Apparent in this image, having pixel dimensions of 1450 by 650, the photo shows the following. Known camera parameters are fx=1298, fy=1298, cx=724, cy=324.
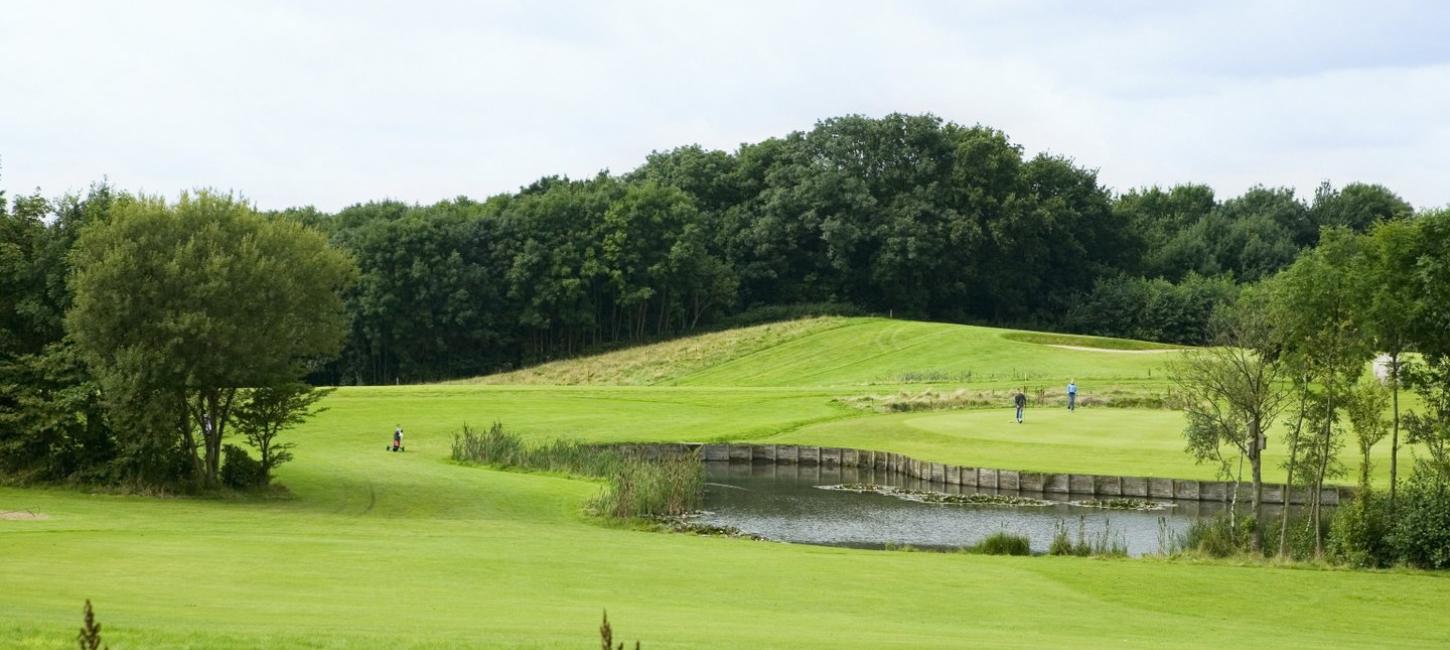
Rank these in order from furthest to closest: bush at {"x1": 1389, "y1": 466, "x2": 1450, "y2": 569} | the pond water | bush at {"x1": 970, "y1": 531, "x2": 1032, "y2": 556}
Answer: the pond water
bush at {"x1": 970, "y1": 531, "x2": 1032, "y2": 556}
bush at {"x1": 1389, "y1": 466, "x2": 1450, "y2": 569}

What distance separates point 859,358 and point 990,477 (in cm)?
3973

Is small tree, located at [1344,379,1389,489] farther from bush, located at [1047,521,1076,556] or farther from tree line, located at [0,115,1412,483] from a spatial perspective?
tree line, located at [0,115,1412,483]

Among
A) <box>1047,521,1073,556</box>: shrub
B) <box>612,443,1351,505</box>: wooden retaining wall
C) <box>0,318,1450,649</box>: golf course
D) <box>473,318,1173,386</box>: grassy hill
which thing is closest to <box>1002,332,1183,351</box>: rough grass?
<box>473,318,1173,386</box>: grassy hill

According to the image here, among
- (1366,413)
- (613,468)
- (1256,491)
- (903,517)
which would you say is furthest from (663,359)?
(1366,413)

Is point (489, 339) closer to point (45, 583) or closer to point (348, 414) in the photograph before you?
point (348, 414)

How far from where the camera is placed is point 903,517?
40438 millimetres

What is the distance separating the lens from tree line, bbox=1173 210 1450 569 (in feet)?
93.1

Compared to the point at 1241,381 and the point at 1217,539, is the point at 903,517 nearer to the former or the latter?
the point at 1217,539

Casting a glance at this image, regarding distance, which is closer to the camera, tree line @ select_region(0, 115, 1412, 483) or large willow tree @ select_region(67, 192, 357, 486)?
large willow tree @ select_region(67, 192, 357, 486)

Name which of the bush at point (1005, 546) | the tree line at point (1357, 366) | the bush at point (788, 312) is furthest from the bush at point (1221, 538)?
the bush at point (788, 312)

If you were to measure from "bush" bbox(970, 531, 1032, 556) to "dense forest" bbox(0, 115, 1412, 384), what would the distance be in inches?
2885

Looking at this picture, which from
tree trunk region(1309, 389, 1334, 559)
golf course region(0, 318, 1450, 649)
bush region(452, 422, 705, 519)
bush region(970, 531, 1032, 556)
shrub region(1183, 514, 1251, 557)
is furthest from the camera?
bush region(452, 422, 705, 519)

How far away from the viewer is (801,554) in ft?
93.5

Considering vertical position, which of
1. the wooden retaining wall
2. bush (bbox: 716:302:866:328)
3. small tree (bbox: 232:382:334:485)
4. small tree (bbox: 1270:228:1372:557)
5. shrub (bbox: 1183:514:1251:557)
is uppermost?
bush (bbox: 716:302:866:328)
